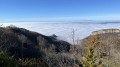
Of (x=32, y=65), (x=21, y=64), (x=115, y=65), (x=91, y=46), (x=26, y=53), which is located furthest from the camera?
(x=26, y=53)

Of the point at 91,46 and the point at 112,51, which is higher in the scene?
the point at 91,46

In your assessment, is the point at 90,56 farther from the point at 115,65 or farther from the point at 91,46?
the point at 115,65

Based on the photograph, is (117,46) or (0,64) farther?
(117,46)

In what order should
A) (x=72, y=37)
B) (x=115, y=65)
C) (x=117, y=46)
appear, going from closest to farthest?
(x=72, y=37) → (x=115, y=65) → (x=117, y=46)

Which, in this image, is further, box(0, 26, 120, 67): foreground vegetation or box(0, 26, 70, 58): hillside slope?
box(0, 26, 70, 58): hillside slope

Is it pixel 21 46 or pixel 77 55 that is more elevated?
pixel 77 55

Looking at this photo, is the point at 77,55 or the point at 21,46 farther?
the point at 21,46

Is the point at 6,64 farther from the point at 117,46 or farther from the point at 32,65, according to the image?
the point at 117,46

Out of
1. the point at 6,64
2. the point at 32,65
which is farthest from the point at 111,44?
the point at 6,64

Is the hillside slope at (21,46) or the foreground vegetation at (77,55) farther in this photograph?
the hillside slope at (21,46)

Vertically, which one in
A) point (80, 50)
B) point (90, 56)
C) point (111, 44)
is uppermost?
point (90, 56)
